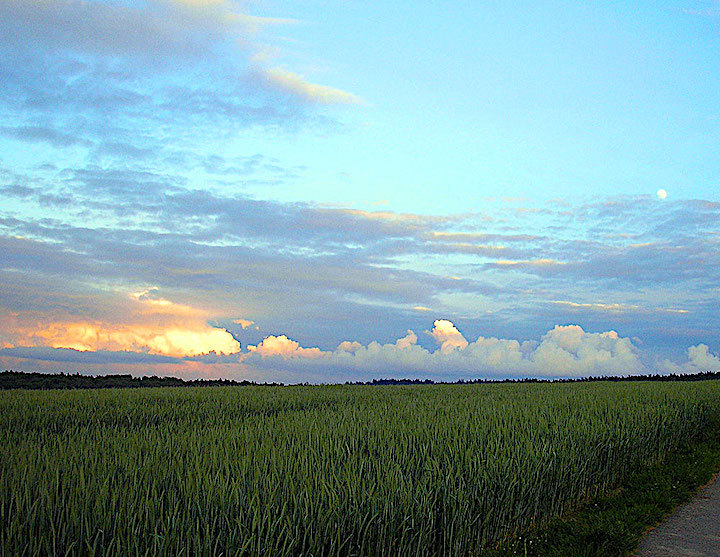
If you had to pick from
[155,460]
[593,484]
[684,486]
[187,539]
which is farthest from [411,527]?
[684,486]

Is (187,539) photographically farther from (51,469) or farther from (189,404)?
(189,404)

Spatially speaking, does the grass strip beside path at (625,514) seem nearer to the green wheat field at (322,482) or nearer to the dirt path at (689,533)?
the dirt path at (689,533)

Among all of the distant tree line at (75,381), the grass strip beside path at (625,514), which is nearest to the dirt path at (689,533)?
the grass strip beside path at (625,514)

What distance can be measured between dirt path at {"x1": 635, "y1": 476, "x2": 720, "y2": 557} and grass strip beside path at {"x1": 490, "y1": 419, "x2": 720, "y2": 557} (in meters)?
0.15

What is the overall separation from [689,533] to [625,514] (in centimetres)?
88

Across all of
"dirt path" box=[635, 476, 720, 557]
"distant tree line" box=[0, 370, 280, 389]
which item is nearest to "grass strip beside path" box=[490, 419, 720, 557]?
"dirt path" box=[635, 476, 720, 557]

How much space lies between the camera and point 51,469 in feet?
22.4

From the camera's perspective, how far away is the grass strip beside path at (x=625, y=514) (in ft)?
25.2

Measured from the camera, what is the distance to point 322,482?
5.72 metres

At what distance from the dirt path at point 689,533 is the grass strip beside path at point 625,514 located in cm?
15

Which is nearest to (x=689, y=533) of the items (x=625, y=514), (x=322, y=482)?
(x=625, y=514)

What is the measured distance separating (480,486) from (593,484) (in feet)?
14.2

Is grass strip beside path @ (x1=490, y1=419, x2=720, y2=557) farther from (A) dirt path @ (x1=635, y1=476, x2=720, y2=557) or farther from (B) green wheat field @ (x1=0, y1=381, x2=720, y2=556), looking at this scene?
(B) green wheat field @ (x1=0, y1=381, x2=720, y2=556)

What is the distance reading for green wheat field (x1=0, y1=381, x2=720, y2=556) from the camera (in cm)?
478
